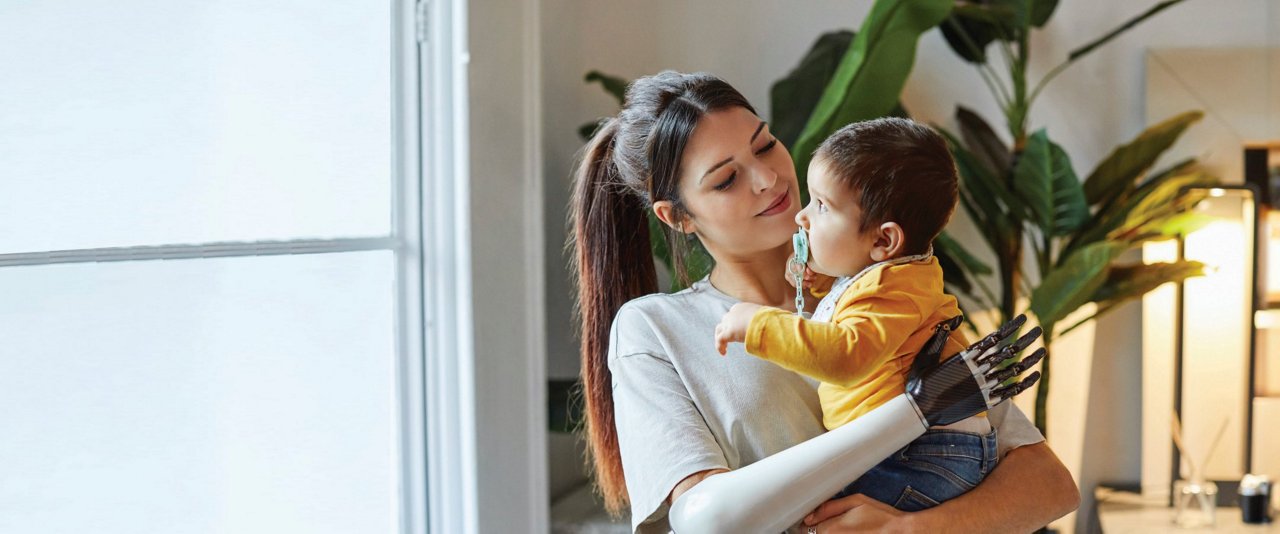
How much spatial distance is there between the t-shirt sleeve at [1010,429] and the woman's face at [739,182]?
0.28 m

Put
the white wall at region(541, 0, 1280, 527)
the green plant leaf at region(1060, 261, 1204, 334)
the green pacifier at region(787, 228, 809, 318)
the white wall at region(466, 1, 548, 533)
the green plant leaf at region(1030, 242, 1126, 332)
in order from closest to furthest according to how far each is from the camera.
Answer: the green pacifier at region(787, 228, 809, 318) < the white wall at region(466, 1, 548, 533) < the green plant leaf at region(1030, 242, 1126, 332) < the green plant leaf at region(1060, 261, 1204, 334) < the white wall at region(541, 0, 1280, 527)

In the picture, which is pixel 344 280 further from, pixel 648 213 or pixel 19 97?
pixel 648 213

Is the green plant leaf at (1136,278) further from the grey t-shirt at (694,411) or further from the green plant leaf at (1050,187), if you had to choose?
the grey t-shirt at (694,411)

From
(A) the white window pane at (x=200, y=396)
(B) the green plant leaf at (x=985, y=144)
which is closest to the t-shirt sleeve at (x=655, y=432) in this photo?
(A) the white window pane at (x=200, y=396)

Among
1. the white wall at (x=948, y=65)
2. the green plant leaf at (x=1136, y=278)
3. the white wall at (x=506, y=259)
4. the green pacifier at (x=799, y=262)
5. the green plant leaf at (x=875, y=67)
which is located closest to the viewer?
the green pacifier at (x=799, y=262)

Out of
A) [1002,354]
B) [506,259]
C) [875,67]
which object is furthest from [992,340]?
[506,259]

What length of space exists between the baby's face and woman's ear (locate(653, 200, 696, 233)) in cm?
16

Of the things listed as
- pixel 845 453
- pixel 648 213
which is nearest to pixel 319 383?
pixel 648 213

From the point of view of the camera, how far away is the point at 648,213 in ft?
3.98

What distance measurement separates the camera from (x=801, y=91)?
2465 millimetres

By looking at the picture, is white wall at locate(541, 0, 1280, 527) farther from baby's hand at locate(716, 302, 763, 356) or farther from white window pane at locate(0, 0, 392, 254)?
baby's hand at locate(716, 302, 763, 356)

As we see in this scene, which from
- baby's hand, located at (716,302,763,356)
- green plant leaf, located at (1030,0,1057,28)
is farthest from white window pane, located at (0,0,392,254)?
green plant leaf, located at (1030,0,1057,28)

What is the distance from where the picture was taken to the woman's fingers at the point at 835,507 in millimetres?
997

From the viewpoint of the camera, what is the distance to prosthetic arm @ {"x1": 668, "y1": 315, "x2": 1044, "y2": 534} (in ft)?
3.11
